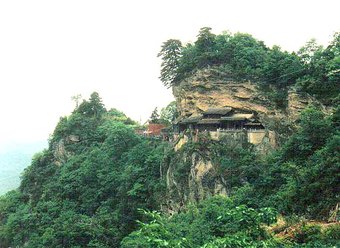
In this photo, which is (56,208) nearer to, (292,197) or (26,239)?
(26,239)

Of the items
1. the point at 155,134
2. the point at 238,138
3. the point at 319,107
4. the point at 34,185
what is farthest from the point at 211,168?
the point at 34,185

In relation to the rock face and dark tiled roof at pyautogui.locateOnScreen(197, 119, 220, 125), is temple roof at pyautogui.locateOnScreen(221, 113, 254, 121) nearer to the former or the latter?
dark tiled roof at pyautogui.locateOnScreen(197, 119, 220, 125)

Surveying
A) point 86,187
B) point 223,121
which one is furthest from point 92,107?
point 223,121

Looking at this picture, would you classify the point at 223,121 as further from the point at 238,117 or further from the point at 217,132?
the point at 238,117

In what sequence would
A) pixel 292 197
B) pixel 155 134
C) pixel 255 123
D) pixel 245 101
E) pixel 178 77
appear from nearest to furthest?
1. pixel 292 197
2. pixel 255 123
3. pixel 245 101
4. pixel 178 77
5. pixel 155 134

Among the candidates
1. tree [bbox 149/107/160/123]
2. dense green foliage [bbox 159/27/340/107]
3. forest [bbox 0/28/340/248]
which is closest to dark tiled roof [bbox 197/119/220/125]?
forest [bbox 0/28/340/248]

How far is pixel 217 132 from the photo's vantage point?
3050 cm

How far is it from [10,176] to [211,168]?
337 ft

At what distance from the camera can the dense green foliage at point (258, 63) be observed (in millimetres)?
28906

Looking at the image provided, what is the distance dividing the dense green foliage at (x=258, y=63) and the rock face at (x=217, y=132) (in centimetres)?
83

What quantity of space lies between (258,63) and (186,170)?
10.7 m

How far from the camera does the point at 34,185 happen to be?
46.1 metres

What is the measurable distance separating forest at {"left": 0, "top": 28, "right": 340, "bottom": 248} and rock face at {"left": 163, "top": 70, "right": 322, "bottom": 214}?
26.8 inches

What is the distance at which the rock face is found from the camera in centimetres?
2873
